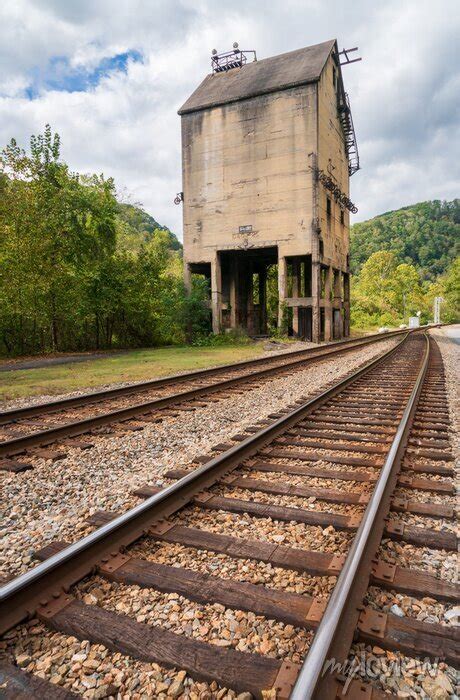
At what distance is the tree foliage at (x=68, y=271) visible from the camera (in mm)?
17906

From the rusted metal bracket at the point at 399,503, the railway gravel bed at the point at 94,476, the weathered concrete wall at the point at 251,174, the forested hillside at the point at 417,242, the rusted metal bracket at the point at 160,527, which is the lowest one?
the railway gravel bed at the point at 94,476

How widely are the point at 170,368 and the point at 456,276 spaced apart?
3626 inches

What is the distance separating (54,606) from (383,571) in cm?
178

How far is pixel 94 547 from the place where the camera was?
8.59ft

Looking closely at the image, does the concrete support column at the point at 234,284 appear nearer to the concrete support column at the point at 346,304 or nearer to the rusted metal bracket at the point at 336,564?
the concrete support column at the point at 346,304

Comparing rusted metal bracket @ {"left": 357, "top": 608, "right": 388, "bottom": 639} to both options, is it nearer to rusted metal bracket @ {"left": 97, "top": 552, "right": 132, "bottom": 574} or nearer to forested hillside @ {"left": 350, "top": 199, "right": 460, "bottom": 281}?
rusted metal bracket @ {"left": 97, "top": 552, "right": 132, "bottom": 574}

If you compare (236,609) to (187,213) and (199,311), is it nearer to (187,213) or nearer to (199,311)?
(199,311)

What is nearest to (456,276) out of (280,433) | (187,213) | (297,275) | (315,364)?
(297,275)

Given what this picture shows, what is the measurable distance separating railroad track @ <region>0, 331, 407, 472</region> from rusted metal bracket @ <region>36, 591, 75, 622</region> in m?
2.41

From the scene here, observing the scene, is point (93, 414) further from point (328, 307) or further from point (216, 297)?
point (328, 307)

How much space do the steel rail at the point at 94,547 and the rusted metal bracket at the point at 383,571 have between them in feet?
4.77

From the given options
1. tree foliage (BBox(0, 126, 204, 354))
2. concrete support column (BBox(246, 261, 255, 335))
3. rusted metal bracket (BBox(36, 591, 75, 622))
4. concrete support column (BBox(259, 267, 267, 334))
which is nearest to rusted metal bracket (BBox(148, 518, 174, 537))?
rusted metal bracket (BBox(36, 591, 75, 622))

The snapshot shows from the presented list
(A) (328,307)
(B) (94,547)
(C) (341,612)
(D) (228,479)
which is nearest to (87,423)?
(D) (228,479)

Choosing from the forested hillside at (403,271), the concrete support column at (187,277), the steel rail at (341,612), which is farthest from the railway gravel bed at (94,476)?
the forested hillside at (403,271)
